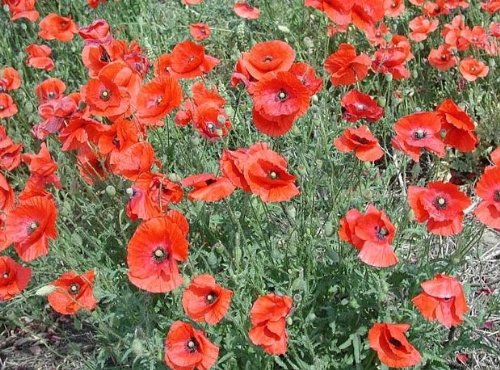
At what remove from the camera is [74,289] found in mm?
2715

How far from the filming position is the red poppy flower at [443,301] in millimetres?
2178

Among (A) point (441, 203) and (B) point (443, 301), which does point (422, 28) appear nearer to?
(A) point (441, 203)

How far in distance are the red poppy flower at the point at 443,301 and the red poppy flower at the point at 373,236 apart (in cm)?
14

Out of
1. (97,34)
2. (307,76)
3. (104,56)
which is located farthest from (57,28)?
(307,76)

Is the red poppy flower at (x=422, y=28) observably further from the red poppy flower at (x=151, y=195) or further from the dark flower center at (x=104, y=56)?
the red poppy flower at (x=151, y=195)

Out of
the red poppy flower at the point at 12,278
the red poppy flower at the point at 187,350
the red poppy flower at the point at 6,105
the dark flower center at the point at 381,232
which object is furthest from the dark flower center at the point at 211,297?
the red poppy flower at the point at 6,105

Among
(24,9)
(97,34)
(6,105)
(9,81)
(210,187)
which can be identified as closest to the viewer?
(210,187)

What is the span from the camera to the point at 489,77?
403cm

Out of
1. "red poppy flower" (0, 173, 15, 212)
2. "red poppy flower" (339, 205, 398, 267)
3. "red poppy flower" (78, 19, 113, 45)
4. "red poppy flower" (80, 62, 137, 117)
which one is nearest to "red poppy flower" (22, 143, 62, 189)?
"red poppy flower" (0, 173, 15, 212)

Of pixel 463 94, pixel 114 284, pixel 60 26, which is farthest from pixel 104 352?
pixel 463 94

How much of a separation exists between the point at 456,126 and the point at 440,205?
34 centimetres

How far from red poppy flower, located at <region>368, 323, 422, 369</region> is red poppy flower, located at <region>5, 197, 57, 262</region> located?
1.16 meters

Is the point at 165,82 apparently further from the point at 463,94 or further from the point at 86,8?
the point at 86,8

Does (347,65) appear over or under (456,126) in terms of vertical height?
Answer: under
